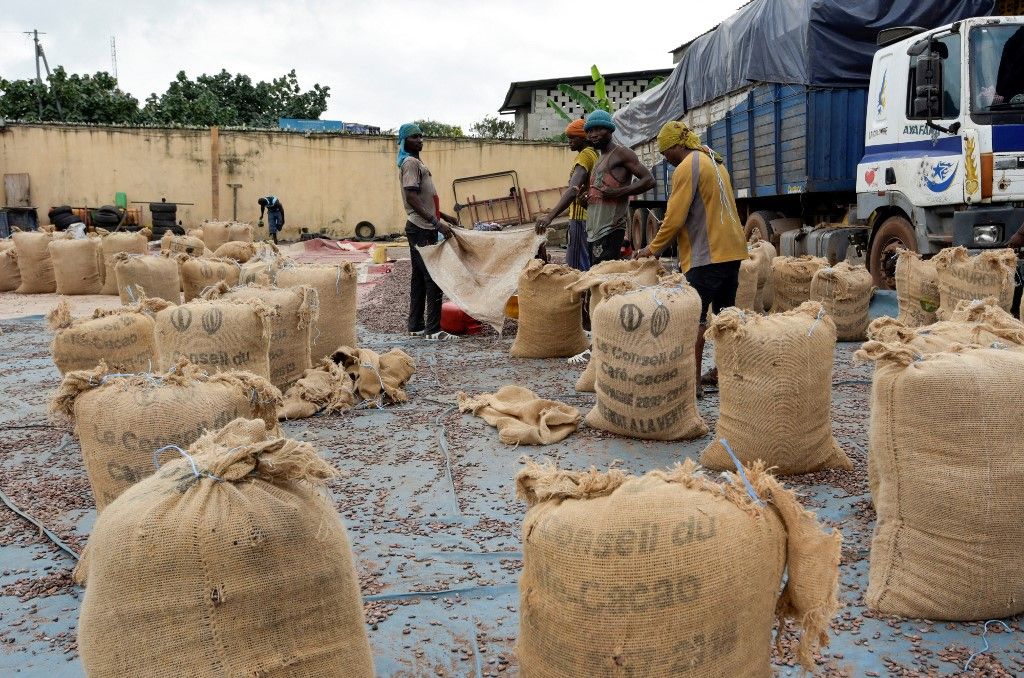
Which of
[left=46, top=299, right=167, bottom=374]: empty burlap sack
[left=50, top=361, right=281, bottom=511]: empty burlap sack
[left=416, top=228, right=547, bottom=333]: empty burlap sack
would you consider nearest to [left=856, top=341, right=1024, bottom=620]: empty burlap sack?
[left=50, top=361, right=281, bottom=511]: empty burlap sack

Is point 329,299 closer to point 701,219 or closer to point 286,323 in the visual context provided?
point 286,323

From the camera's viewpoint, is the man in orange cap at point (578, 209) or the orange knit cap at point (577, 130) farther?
the orange knit cap at point (577, 130)

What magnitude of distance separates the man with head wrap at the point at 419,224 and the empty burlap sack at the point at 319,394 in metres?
2.30

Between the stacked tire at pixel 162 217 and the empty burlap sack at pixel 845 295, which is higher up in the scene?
the stacked tire at pixel 162 217

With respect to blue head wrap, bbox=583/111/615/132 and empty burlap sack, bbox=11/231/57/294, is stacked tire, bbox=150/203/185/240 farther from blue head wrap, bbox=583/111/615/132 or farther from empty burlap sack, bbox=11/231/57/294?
blue head wrap, bbox=583/111/615/132

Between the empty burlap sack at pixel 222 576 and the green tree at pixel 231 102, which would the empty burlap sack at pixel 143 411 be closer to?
the empty burlap sack at pixel 222 576

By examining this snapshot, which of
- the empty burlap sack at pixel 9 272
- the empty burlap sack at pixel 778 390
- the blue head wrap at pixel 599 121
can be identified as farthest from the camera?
the empty burlap sack at pixel 9 272

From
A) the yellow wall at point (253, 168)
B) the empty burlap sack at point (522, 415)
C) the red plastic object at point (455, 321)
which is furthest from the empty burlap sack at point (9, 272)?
the yellow wall at point (253, 168)

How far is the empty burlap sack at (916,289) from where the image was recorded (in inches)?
241

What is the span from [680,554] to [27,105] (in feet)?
95.2

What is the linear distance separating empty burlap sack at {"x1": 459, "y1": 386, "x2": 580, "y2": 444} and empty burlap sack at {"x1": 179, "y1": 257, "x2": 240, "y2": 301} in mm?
3546

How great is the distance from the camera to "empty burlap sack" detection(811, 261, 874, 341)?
6.59 metres

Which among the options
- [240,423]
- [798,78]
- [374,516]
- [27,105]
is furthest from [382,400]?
[27,105]

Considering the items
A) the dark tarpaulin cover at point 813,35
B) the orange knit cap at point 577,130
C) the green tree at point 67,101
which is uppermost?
the green tree at point 67,101
